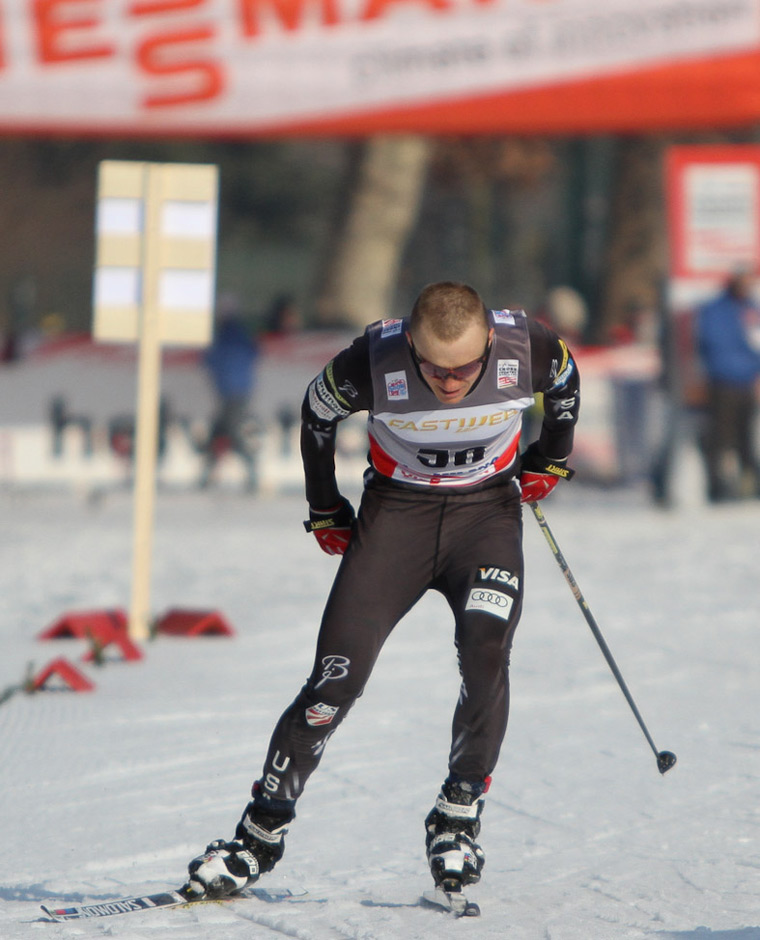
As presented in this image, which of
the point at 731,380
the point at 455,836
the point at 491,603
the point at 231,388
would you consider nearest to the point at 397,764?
the point at 455,836

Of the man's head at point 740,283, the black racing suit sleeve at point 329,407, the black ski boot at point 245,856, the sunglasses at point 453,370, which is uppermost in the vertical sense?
the sunglasses at point 453,370

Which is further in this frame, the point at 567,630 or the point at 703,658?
the point at 567,630

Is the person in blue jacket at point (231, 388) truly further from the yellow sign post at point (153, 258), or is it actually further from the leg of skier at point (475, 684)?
the leg of skier at point (475, 684)

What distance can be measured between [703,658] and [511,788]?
7.63 ft

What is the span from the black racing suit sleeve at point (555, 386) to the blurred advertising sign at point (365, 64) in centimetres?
854

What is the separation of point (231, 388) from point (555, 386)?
378 inches

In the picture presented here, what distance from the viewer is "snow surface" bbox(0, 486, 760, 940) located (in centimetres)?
397

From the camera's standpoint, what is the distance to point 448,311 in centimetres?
367

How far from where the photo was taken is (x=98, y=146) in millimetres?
28609

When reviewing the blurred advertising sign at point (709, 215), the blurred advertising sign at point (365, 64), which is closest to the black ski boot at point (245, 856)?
the blurred advertising sign at point (365, 64)

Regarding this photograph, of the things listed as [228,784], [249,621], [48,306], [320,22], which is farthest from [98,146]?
[228,784]

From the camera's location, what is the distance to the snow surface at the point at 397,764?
156 inches

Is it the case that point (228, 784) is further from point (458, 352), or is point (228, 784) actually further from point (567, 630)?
point (567, 630)

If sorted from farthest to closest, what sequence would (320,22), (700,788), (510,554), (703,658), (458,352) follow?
(320,22) < (703,658) < (700,788) < (510,554) < (458,352)
